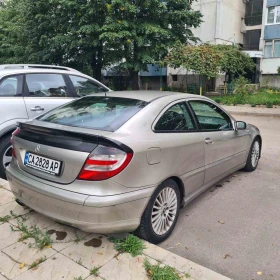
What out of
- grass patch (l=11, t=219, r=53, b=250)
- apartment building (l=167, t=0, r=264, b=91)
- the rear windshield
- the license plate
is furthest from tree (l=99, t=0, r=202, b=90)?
grass patch (l=11, t=219, r=53, b=250)

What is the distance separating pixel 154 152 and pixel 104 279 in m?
1.15

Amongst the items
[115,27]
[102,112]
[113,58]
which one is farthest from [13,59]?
[102,112]

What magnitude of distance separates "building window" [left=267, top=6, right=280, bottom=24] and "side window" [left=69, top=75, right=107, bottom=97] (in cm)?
2383

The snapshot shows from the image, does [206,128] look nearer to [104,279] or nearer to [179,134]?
[179,134]

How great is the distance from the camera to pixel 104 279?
227 cm

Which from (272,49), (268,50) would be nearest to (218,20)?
(268,50)

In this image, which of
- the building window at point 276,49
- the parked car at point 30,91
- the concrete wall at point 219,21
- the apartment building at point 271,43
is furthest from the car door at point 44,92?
the building window at point 276,49

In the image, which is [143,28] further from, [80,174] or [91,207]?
[91,207]

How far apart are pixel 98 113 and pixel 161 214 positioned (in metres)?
1.25

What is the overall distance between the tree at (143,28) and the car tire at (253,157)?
38.1ft

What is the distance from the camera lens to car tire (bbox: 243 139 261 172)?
4.99m

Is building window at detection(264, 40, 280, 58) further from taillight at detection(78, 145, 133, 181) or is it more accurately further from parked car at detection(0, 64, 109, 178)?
taillight at detection(78, 145, 133, 181)

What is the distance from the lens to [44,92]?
495cm

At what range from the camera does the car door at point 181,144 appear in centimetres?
289
